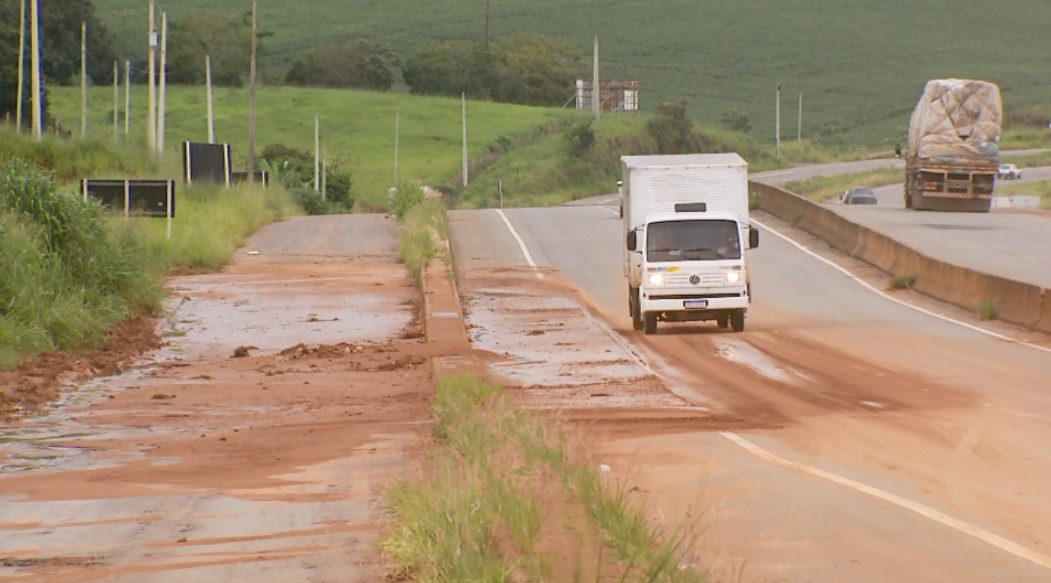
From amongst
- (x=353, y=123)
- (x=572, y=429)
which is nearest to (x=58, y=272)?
(x=572, y=429)

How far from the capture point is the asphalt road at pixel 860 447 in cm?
1043

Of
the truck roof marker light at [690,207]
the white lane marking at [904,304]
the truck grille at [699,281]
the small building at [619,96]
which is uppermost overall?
the small building at [619,96]

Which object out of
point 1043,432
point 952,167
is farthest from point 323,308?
point 952,167

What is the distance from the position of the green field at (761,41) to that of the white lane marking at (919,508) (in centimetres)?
12390

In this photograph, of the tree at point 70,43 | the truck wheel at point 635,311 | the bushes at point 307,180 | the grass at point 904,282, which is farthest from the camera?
the tree at point 70,43

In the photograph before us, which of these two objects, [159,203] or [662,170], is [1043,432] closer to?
[662,170]

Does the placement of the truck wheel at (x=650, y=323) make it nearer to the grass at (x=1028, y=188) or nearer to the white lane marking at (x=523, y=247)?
the white lane marking at (x=523, y=247)

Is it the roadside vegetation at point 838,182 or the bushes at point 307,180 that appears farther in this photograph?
Result: the roadside vegetation at point 838,182

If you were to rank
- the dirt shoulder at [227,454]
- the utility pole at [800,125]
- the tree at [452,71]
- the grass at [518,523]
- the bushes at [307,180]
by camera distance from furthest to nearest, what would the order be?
1. the tree at [452,71]
2. the utility pole at [800,125]
3. the bushes at [307,180]
4. the dirt shoulder at [227,454]
5. the grass at [518,523]

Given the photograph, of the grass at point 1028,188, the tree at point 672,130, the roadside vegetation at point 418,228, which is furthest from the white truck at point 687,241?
the tree at point 672,130

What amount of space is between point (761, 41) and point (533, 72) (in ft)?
98.7

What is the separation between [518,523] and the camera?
9.04 metres

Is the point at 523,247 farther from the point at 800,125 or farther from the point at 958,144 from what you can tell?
the point at 800,125

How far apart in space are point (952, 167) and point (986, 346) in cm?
3303
